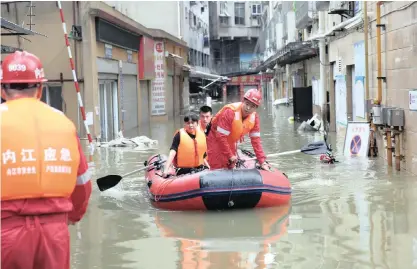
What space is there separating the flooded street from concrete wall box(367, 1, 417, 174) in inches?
23.6

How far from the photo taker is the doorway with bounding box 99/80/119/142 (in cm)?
1872

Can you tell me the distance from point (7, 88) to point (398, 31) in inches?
354

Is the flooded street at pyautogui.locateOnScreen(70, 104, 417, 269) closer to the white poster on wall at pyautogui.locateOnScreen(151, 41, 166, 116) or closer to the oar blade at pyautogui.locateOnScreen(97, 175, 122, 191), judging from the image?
the oar blade at pyautogui.locateOnScreen(97, 175, 122, 191)

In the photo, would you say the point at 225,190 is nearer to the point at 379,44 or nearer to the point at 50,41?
the point at 379,44

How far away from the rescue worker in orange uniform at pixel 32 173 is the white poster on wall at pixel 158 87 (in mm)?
24564

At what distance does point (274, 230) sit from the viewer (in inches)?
280

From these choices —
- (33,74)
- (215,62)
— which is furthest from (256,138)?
(215,62)

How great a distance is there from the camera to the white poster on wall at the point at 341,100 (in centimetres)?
1741

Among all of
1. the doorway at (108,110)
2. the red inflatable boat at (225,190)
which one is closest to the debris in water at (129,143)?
the doorway at (108,110)

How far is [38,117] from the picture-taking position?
2965 millimetres

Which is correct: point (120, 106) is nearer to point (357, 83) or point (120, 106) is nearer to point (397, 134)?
point (357, 83)

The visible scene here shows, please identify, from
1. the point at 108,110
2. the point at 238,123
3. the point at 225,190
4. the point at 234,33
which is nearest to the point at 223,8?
the point at 234,33

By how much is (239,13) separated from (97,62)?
5507cm

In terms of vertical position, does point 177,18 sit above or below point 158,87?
above
